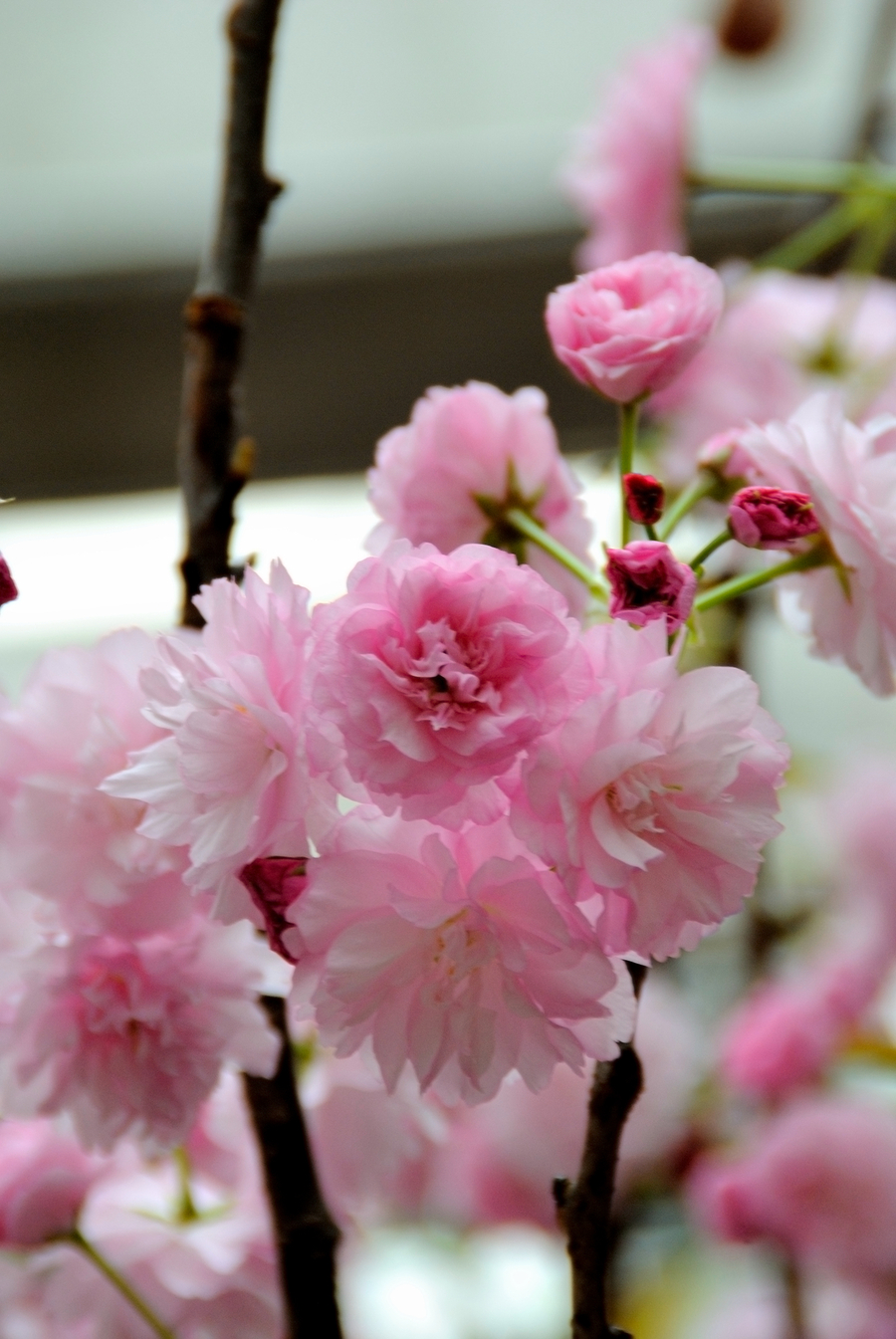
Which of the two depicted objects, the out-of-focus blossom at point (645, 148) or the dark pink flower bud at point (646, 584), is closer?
the dark pink flower bud at point (646, 584)

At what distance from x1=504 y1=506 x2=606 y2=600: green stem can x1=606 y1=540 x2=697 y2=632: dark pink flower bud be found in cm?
6

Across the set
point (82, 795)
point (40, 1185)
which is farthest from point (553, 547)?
point (40, 1185)

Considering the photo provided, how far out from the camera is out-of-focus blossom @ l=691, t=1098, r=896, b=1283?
71cm

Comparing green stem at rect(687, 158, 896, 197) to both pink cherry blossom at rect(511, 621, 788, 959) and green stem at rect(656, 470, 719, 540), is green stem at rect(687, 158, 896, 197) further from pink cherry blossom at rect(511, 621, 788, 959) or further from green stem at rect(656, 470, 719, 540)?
pink cherry blossom at rect(511, 621, 788, 959)

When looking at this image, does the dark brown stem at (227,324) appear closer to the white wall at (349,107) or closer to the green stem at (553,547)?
the green stem at (553,547)

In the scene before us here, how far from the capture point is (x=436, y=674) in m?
0.27

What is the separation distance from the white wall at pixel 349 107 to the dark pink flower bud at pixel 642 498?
1.13 metres

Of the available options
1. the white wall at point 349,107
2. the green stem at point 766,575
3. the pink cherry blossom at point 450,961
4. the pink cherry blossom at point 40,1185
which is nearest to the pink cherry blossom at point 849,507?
the green stem at point 766,575

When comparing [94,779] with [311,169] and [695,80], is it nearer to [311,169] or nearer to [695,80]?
[695,80]

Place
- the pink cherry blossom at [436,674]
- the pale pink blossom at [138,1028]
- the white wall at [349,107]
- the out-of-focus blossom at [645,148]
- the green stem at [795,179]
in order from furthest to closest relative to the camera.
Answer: the white wall at [349,107], the out-of-focus blossom at [645,148], the green stem at [795,179], the pale pink blossom at [138,1028], the pink cherry blossom at [436,674]

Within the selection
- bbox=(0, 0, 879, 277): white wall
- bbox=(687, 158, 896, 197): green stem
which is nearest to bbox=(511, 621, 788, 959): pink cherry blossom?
bbox=(687, 158, 896, 197): green stem

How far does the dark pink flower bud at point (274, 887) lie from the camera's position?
0.29 m

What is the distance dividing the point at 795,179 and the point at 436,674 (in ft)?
1.67

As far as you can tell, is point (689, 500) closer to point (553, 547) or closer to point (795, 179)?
point (553, 547)
